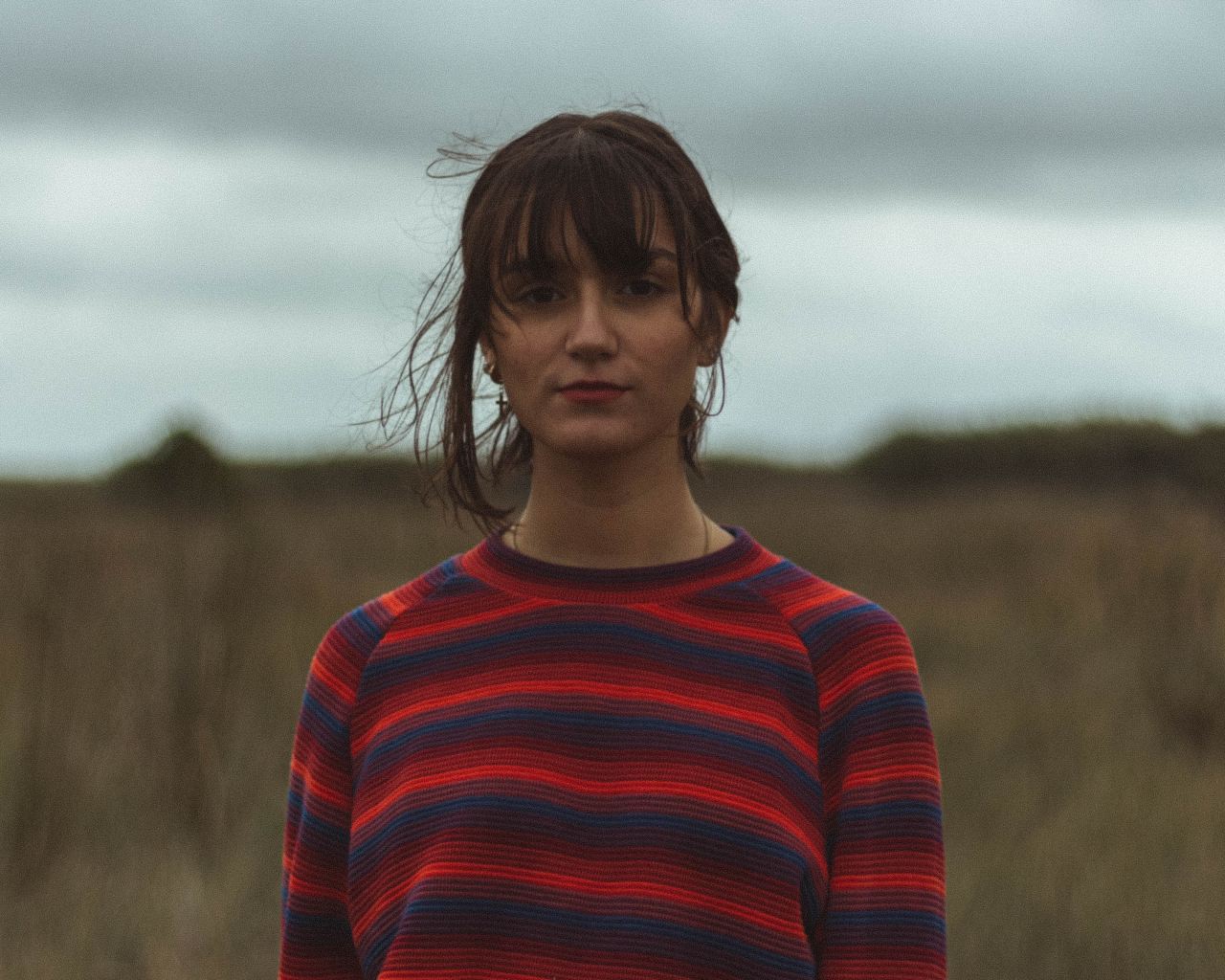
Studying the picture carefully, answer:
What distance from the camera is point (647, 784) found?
1846 mm

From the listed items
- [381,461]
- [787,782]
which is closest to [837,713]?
[787,782]

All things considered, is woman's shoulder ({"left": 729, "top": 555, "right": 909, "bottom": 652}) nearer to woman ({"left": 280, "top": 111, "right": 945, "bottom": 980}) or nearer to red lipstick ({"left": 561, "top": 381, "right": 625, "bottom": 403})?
woman ({"left": 280, "top": 111, "right": 945, "bottom": 980})

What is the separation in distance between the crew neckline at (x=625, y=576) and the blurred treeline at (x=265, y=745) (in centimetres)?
23

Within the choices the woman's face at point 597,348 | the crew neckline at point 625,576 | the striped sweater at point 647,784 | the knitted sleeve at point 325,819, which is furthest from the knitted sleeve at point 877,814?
the knitted sleeve at point 325,819

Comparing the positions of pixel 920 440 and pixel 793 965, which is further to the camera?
pixel 920 440

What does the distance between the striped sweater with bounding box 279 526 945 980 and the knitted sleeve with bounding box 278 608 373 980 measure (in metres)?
0.04

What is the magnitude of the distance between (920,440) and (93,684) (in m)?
21.2

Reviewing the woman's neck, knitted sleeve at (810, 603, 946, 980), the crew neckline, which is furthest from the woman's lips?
knitted sleeve at (810, 603, 946, 980)

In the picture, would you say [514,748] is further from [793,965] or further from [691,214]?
[691,214]

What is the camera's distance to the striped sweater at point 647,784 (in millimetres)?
1823

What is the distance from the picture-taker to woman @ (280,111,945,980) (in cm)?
183

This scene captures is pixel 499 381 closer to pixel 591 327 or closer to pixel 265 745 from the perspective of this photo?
pixel 591 327

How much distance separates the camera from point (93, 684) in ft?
19.4

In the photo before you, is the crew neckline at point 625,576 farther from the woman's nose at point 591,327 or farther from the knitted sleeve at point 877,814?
the woman's nose at point 591,327
